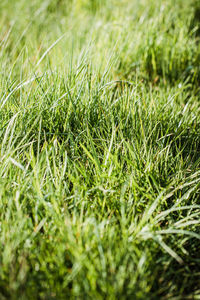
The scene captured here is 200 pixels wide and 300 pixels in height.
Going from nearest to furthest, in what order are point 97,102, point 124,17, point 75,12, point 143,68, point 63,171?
1. point 63,171
2. point 97,102
3. point 143,68
4. point 124,17
5. point 75,12

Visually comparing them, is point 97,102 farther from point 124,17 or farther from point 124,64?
point 124,17

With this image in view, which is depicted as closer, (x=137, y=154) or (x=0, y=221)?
(x=0, y=221)

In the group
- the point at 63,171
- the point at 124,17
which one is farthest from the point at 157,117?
the point at 124,17

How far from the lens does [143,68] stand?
2285 mm

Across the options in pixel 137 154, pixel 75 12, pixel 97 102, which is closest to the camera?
pixel 137 154

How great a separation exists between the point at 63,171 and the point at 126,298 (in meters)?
0.58

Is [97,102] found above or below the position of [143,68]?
above

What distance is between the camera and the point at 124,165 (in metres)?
1.47

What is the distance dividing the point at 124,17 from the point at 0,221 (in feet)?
7.45

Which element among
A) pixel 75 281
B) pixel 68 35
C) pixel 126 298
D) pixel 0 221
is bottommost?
pixel 126 298

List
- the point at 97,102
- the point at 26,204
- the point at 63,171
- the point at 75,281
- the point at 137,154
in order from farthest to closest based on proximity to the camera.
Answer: the point at 97,102, the point at 137,154, the point at 63,171, the point at 26,204, the point at 75,281

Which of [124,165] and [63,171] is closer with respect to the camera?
[63,171]

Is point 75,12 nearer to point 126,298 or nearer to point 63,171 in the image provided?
point 63,171

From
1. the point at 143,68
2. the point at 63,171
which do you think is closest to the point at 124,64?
the point at 143,68
